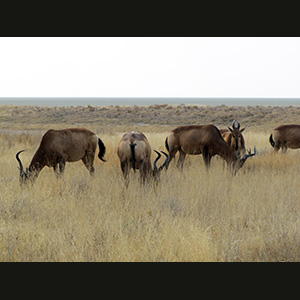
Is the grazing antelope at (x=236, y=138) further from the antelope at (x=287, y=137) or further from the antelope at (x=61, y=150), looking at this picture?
the antelope at (x=61, y=150)

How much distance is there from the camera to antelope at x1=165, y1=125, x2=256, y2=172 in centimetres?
1134

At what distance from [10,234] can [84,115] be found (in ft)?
146

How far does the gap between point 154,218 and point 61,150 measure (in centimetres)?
409

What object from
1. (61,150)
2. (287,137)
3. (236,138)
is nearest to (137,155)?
(61,150)

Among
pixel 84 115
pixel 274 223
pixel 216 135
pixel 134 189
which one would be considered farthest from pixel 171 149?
pixel 84 115

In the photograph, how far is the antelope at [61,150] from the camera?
9820 mm

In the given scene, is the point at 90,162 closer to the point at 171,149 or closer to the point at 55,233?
the point at 171,149

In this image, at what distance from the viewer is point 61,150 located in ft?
33.2

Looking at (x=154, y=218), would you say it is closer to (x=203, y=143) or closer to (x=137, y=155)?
(x=137, y=155)

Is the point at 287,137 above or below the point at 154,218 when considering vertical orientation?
above

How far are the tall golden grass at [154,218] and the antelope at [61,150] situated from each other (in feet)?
1.08

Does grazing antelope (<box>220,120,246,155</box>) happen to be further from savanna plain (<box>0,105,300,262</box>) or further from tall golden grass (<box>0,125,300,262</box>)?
tall golden grass (<box>0,125,300,262</box>)

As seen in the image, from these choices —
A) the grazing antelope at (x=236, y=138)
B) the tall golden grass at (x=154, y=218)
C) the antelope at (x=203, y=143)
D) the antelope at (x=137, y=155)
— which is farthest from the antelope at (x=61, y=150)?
the grazing antelope at (x=236, y=138)

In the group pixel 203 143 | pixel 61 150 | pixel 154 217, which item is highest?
pixel 203 143
